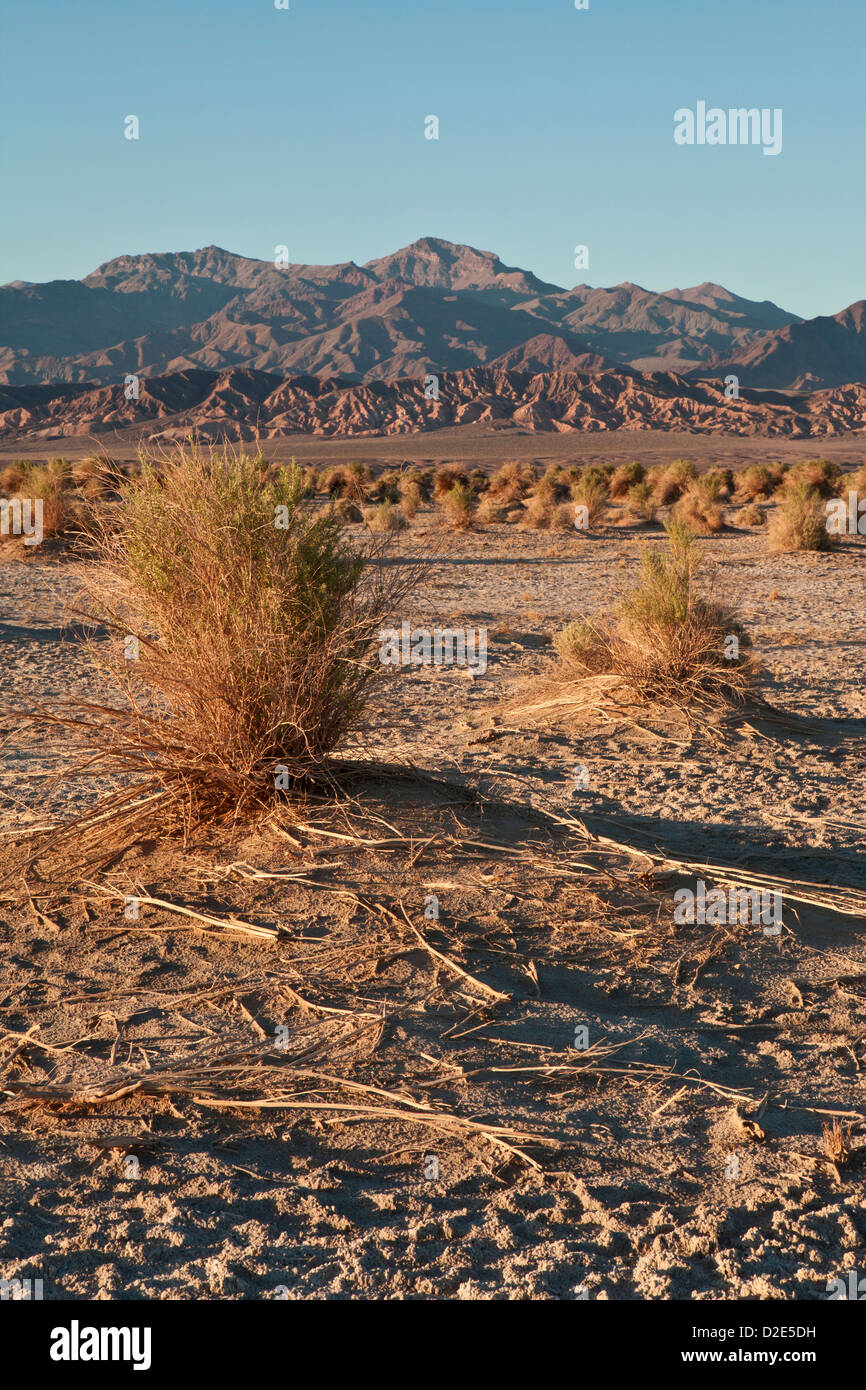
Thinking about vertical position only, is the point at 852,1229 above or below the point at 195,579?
below

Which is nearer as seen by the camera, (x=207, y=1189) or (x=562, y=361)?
(x=207, y=1189)

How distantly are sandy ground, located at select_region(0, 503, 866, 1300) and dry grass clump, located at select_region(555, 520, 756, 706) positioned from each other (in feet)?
7.49

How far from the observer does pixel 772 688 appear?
32.3 feet

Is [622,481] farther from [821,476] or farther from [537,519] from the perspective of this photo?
[537,519]

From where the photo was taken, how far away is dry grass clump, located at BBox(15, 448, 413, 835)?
4.88m

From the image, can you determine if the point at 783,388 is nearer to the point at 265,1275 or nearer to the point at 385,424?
the point at 385,424

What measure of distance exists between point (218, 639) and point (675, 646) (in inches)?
182

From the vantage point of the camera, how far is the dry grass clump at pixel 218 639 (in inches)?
192

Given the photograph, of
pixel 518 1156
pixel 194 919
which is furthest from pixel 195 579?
pixel 518 1156

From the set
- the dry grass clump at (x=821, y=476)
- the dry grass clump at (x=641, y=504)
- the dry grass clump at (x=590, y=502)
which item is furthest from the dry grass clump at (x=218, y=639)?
the dry grass clump at (x=821, y=476)

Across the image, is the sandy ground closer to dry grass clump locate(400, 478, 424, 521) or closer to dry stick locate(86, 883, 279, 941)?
dry stick locate(86, 883, 279, 941)

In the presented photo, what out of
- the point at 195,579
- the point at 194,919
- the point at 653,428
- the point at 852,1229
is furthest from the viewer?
the point at 653,428
